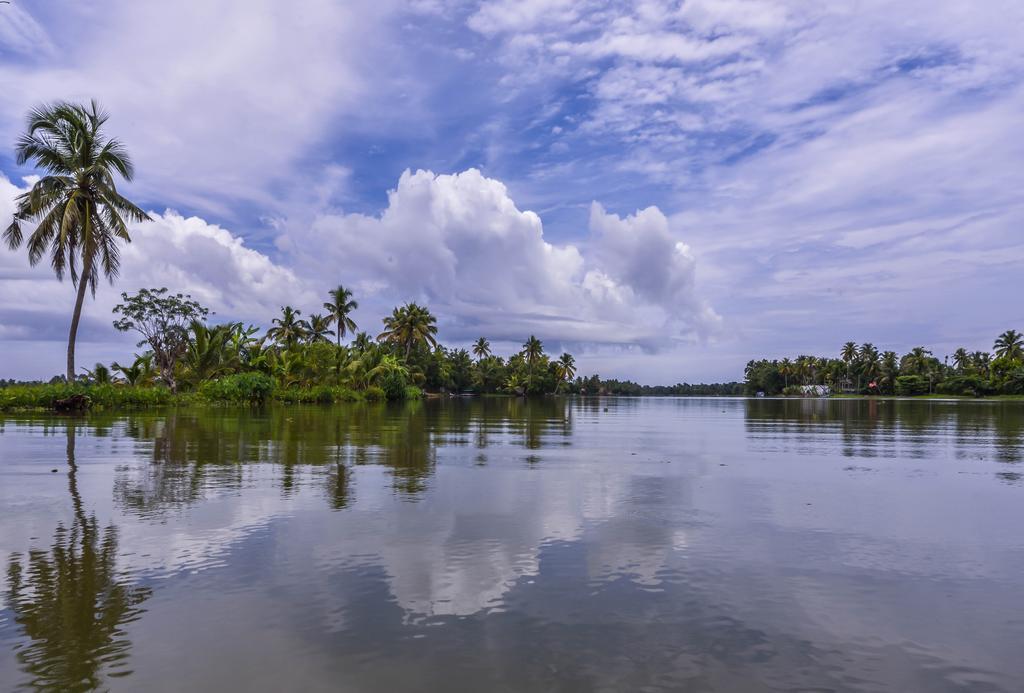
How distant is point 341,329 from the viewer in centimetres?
8494

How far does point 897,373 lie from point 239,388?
13745cm

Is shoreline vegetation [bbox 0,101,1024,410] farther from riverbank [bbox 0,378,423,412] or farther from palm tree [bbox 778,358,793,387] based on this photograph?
palm tree [bbox 778,358,793,387]

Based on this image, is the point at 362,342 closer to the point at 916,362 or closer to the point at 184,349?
the point at 184,349

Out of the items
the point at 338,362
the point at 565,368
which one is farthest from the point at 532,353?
the point at 338,362

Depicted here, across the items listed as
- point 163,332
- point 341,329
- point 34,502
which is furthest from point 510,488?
point 341,329

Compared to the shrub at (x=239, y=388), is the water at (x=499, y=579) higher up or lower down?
lower down

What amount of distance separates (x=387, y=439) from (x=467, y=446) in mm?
3339

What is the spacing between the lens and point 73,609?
607cm

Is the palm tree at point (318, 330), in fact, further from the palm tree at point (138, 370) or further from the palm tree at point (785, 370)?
the palm tree at point (785, 370)

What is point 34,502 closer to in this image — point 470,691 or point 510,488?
point 510,488

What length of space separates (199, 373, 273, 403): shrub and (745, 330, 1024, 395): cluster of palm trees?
387 ft

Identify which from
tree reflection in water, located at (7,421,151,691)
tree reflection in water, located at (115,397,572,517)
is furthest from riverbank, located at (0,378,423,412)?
tree reflection in water, located at (7,421,151,691)

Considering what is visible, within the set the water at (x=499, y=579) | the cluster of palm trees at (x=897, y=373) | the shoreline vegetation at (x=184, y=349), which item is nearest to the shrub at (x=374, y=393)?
the shoreline vegetation at (x=184, y=349)

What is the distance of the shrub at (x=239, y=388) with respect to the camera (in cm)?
4666
